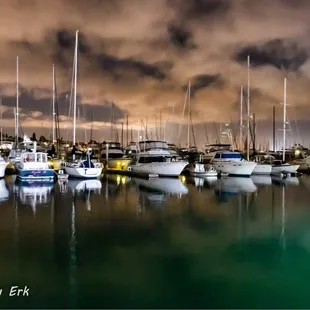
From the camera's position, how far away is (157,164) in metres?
36.2

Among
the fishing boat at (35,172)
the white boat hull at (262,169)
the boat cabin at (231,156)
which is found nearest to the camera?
the fishing boat at (35,172)

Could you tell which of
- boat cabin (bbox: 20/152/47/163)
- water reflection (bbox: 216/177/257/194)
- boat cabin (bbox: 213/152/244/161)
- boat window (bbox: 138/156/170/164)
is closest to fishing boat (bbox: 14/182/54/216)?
boat cabin (bbox: 20/152/47/163)

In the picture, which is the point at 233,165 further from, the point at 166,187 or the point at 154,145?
the point at 166,187

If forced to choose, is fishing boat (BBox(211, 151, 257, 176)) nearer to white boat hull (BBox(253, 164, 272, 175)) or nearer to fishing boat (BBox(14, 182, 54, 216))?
white boat hull (BBox(253, 164, 272, 175))

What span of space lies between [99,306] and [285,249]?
640 centimetres

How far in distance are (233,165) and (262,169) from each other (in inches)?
205

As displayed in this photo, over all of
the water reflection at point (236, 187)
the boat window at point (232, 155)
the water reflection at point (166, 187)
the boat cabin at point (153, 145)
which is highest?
the boat cabin at point (153, 145)

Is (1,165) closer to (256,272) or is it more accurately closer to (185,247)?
(185,247)

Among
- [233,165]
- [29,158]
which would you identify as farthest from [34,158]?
[233,165]

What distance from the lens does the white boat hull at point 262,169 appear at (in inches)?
1679

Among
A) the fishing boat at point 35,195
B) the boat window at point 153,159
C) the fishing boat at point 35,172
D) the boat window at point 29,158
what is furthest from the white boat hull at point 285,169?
the boat window at point 29,158

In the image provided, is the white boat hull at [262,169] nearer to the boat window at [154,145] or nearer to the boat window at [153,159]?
the boat window at [154,145]

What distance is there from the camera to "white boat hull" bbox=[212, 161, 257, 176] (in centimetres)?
3897

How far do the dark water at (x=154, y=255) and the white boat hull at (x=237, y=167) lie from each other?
20592 millimetres
